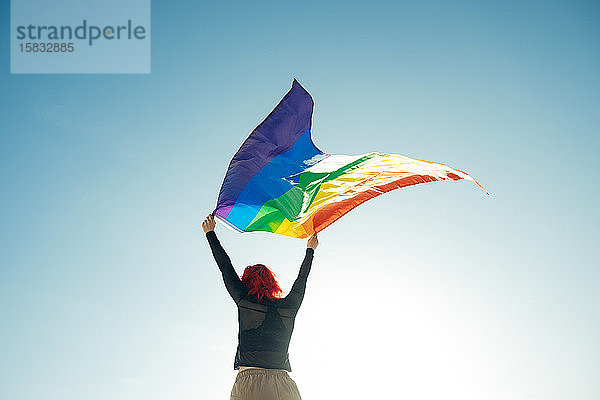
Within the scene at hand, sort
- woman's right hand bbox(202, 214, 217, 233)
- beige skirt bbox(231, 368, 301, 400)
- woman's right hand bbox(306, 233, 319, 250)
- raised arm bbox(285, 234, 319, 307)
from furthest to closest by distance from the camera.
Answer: woman's right hand bbox(306, 233, 319, 250) → woman's right hand bbox(202, 214, 217, 233) → raised arm bbox(285, 234, 319, 307) → beige skirt bbox(231, 368, 301, 400)

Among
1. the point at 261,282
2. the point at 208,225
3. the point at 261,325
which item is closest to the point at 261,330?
the point at 261,325

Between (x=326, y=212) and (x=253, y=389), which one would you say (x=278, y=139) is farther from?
(x=253, y=389)

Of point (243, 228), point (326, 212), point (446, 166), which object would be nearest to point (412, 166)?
point (446, 166)

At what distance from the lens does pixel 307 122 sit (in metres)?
7.71

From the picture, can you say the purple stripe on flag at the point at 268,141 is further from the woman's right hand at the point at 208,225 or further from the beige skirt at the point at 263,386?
the beige skirt at the point at 263,386

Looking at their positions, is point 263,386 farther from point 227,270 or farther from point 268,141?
point 268,141

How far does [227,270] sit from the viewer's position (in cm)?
545

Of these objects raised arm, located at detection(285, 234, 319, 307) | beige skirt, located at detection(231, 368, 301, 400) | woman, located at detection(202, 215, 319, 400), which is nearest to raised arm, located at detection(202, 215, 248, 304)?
woman, located at detection(202, 215, 319, 400)

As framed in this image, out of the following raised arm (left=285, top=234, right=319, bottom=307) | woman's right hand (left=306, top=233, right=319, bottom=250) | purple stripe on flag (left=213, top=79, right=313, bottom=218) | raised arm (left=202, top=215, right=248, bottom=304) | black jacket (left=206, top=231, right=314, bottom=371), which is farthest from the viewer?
purple stripe on flag (left=213, top=79, right=313, bottom=218)

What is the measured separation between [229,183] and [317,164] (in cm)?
151

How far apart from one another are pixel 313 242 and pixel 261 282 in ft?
3.31

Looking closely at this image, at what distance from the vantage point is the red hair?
5.39 metres

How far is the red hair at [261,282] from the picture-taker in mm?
5387

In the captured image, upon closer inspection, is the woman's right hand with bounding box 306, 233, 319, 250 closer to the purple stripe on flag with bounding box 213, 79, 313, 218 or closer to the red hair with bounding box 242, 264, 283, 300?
the red hair with bounding box 242, 264, 283, 300
